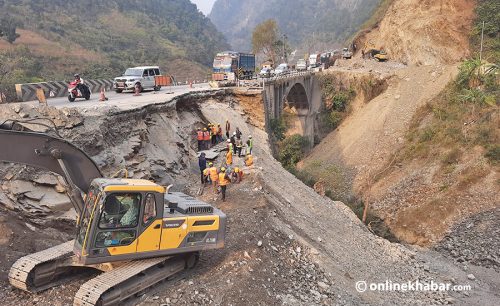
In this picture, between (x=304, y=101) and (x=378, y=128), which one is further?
(x=304, y=101)

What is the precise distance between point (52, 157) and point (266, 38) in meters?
76.5

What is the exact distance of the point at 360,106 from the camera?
146 feet

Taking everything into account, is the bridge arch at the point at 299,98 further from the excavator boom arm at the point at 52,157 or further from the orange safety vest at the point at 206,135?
the excavator boom arm at the point at 52,157

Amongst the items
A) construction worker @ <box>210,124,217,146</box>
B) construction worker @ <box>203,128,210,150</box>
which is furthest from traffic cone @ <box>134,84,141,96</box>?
construction worker @ <box>203,128,210,150</box>

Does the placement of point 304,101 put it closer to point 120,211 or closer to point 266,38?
point 266,38

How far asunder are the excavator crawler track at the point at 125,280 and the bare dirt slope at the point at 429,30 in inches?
1626

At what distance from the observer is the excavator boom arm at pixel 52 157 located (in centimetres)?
841

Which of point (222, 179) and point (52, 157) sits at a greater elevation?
point (52, 157)

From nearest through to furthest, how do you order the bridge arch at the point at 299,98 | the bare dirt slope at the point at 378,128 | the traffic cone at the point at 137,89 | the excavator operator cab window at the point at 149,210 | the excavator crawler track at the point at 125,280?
1. the excavator crawler track at the point at 125,280
2. the excavator operator cab window at the point at 149,210
3. the traffic cone at the point at 137,89
4. the bare dirt slope at the point at 378,128
5. the bridge arch at the point at 299,98

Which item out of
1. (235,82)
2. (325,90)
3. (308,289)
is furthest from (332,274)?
(325,90)

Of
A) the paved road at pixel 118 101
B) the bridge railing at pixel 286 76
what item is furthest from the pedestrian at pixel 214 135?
the bridge railing at pixel 286 76

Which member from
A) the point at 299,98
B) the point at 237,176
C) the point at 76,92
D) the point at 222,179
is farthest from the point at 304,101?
A: the point at 222,179

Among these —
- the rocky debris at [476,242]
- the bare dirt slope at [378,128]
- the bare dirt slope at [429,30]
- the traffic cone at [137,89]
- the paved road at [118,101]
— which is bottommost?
the rocky debris at [476,242]

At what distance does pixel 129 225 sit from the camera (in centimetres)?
855
